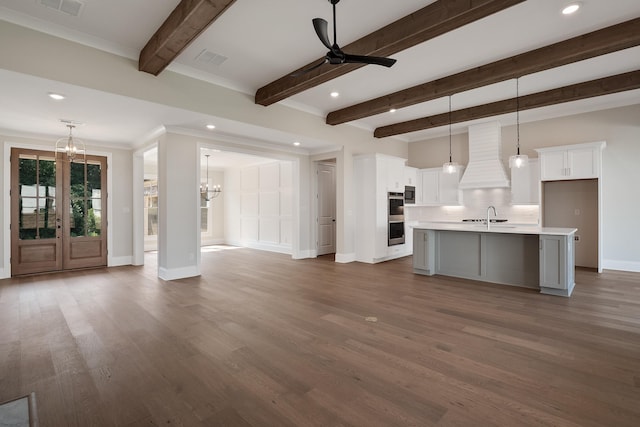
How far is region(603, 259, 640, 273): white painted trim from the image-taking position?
5.66m

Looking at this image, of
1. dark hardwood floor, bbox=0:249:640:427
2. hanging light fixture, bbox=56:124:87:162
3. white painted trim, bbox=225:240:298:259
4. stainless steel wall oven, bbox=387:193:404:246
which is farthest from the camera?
white painted trim, bbox=225:240:298:259

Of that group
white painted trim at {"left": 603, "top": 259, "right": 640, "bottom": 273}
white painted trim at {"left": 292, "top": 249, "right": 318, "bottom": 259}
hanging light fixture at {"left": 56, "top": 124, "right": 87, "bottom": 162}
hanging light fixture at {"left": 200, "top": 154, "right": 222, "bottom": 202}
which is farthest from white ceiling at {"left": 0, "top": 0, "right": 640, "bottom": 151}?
hanging light fixture at {"left": 200, "top": 154, "right": 222, "bottom": 202}

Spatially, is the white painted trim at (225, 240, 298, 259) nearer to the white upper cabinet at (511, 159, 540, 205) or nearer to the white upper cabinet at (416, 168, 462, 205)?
the white upper cabinet at (416, 168, 462, 205)

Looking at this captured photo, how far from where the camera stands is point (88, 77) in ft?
11.7

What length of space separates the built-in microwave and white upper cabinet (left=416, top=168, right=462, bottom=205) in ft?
0.58

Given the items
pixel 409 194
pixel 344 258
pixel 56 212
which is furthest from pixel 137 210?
pixel 409 194

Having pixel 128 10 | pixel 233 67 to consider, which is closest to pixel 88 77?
pixel 128 10

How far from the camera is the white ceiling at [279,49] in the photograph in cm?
306

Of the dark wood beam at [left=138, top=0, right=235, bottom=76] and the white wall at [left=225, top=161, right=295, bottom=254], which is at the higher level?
the dark wood beam at [left=138, top=0, right=235, bottom=76]

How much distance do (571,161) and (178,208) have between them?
738 cm

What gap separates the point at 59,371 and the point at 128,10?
3294 millimetres

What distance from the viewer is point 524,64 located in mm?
3951

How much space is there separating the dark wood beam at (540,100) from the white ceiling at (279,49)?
14 centimetres

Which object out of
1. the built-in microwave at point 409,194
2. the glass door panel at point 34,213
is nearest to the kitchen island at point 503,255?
the built-in microwave at point 409,194
